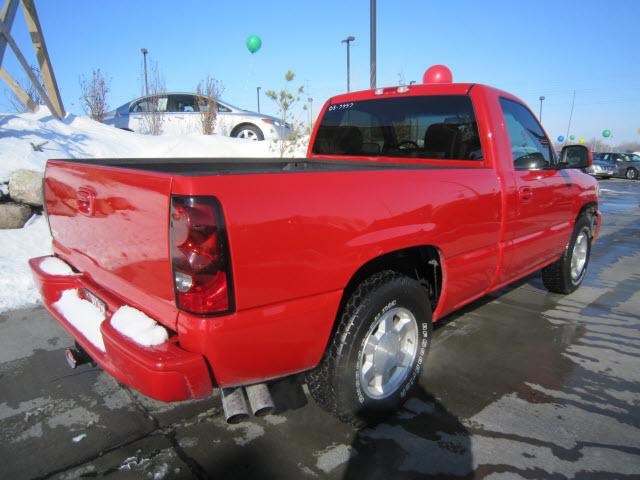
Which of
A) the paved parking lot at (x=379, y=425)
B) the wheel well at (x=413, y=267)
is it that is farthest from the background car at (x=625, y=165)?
the wheel well at (x=413, y=267)

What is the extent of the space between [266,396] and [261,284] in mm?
566

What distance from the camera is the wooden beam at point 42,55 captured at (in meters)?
8.82

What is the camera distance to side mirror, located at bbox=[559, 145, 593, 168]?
4.10m

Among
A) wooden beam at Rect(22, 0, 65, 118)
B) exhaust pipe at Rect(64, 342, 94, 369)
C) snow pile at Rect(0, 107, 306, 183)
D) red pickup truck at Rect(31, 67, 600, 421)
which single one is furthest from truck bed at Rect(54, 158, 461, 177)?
wooden beam at Rect(22, 0, 65, 118)

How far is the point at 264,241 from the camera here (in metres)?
1.78

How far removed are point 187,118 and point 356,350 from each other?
12.3 meters

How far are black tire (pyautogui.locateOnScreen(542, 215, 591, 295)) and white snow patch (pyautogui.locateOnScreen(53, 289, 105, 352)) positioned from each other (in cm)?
422

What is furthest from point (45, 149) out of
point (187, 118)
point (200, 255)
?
point (200, 255)

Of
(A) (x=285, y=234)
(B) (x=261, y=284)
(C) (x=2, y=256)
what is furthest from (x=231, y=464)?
(C) (x=2, y=256)

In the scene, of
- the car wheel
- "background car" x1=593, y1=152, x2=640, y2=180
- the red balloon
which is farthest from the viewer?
"background car" x1=593, y1=152, x2=640, y2=180

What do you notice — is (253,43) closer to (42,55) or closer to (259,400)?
(42,55)

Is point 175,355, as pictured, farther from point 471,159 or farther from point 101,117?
point 101,117

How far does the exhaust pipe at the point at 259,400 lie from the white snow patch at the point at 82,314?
71cm

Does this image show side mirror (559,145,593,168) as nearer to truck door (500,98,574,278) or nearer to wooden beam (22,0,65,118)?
truck door (500,98,574,278)
